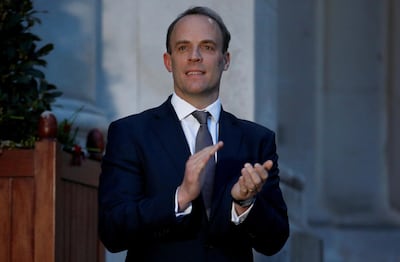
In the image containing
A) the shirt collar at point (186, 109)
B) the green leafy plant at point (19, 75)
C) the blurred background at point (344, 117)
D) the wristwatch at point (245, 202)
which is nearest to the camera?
the wristwatch at point (245, 202)

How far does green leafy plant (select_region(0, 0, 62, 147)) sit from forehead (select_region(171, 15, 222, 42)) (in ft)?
6.13

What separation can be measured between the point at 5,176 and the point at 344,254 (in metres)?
4.58

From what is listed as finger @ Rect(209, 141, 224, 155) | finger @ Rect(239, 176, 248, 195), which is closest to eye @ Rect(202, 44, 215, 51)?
finger @ Rect(209, 141, 224, 155)

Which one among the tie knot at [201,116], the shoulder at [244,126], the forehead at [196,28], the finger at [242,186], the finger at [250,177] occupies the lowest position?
the finger at [242,186]

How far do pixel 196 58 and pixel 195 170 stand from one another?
51 centimetres

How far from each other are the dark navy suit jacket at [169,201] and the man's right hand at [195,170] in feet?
0.33

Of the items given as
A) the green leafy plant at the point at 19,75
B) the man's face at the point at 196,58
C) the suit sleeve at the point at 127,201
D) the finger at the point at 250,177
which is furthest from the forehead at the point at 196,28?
the green leafy plant at the point at 19,75

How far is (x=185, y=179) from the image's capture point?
4176 millimetres

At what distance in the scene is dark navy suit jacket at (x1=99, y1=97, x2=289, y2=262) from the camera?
4.30 meters

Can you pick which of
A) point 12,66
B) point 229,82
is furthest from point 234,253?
point 229,82

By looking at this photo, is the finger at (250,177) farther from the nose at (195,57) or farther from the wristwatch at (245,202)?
the nose at (195,57)

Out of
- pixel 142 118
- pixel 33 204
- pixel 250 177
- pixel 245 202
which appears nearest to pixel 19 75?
pixel 33 204

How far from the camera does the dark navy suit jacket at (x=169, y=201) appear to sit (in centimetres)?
430

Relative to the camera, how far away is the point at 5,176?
231 inches
